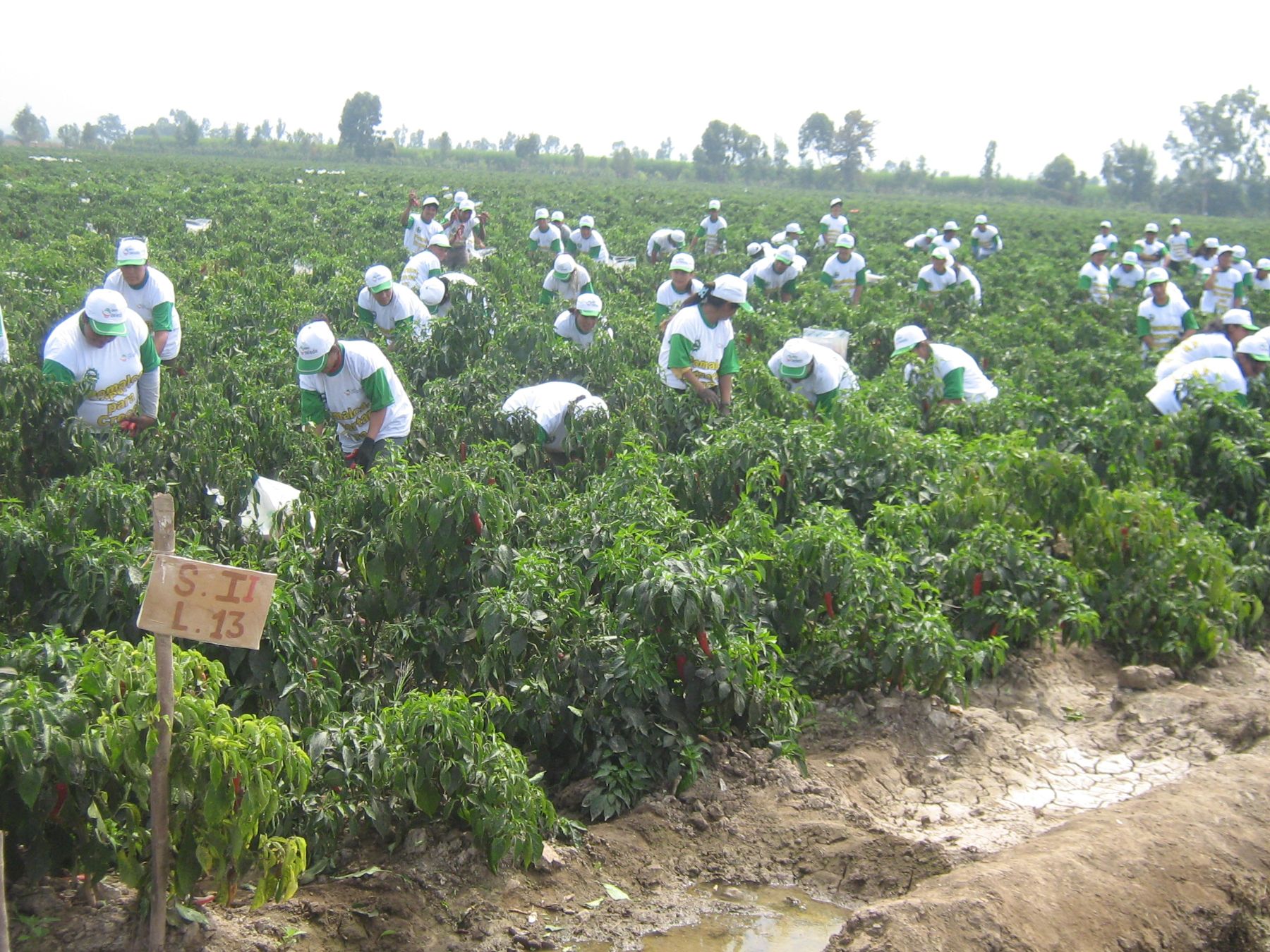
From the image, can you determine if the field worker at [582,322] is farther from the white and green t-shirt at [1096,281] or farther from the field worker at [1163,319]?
the white and green t-shirt at [1096,281]

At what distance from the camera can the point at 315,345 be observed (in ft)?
19.8

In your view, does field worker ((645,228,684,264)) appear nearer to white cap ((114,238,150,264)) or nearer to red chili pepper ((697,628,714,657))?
white cap ((114,238,150,264))

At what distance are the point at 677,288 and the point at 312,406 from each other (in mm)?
3829

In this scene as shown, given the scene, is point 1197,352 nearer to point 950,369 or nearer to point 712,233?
point 950,369

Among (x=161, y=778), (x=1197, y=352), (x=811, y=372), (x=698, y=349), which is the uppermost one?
(x=1197, y=352)

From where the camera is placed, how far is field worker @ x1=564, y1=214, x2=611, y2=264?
16.3 metres

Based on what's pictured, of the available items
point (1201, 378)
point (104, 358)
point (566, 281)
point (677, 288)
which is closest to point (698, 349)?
point (677, 288)

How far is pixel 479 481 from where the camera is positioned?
4.85 m

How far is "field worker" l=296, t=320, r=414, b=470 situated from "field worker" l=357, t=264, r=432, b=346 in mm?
2536

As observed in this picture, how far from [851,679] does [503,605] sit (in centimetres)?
163

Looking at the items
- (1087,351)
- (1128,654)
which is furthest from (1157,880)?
(1087,351)

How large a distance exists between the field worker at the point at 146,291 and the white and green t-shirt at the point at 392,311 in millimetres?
1686

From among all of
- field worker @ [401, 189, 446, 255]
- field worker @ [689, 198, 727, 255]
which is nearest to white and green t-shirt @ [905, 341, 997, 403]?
field worker @ [401, 189, 446, 255]

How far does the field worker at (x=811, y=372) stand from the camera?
7.73 metres
